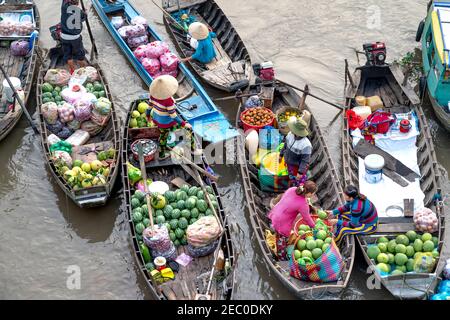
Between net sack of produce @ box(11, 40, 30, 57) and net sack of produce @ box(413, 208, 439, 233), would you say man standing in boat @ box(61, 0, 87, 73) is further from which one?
net sack of produce @ box(413, 208, 439, 233)

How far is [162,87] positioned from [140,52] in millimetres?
3680

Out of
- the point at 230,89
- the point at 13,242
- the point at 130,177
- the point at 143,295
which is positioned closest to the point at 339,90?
Result: the point at 230,89

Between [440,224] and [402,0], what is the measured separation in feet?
31.8

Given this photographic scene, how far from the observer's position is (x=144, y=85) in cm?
1577

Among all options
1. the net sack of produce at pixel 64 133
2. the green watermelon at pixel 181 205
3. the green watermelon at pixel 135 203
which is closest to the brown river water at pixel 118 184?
the net sack of produce at pixel 64 133

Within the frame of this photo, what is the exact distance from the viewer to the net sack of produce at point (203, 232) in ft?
33.9

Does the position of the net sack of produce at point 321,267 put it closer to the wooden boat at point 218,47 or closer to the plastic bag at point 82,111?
the wooden boat at point 218,47

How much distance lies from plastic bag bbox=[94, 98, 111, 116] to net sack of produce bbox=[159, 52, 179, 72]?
80.6 inches

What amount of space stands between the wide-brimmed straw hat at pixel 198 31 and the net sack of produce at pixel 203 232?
5605 millimetres

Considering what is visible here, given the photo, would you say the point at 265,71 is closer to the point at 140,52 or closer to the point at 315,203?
the point at 140,52

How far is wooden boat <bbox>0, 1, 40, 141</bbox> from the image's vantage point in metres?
13.8

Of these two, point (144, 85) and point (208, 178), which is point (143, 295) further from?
point (144, 85)

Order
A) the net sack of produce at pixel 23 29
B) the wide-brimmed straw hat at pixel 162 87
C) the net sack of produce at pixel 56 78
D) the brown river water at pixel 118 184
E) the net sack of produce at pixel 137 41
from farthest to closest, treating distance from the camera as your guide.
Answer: the net sack of produce at pixel 23 29, the net sack of produce at pixel 137 41, the net sack of produce at pixel 56 78, the wide-brimmed straw hat at pixel 162 87, the brown river water at pixel 118 184

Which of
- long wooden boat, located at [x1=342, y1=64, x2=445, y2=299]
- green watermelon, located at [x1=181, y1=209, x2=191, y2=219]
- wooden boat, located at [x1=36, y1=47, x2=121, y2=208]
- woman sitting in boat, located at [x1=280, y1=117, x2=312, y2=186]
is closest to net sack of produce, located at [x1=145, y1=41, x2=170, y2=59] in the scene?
wooden boat, located at [x1=36, y1=47, x2=121, y2=208]
